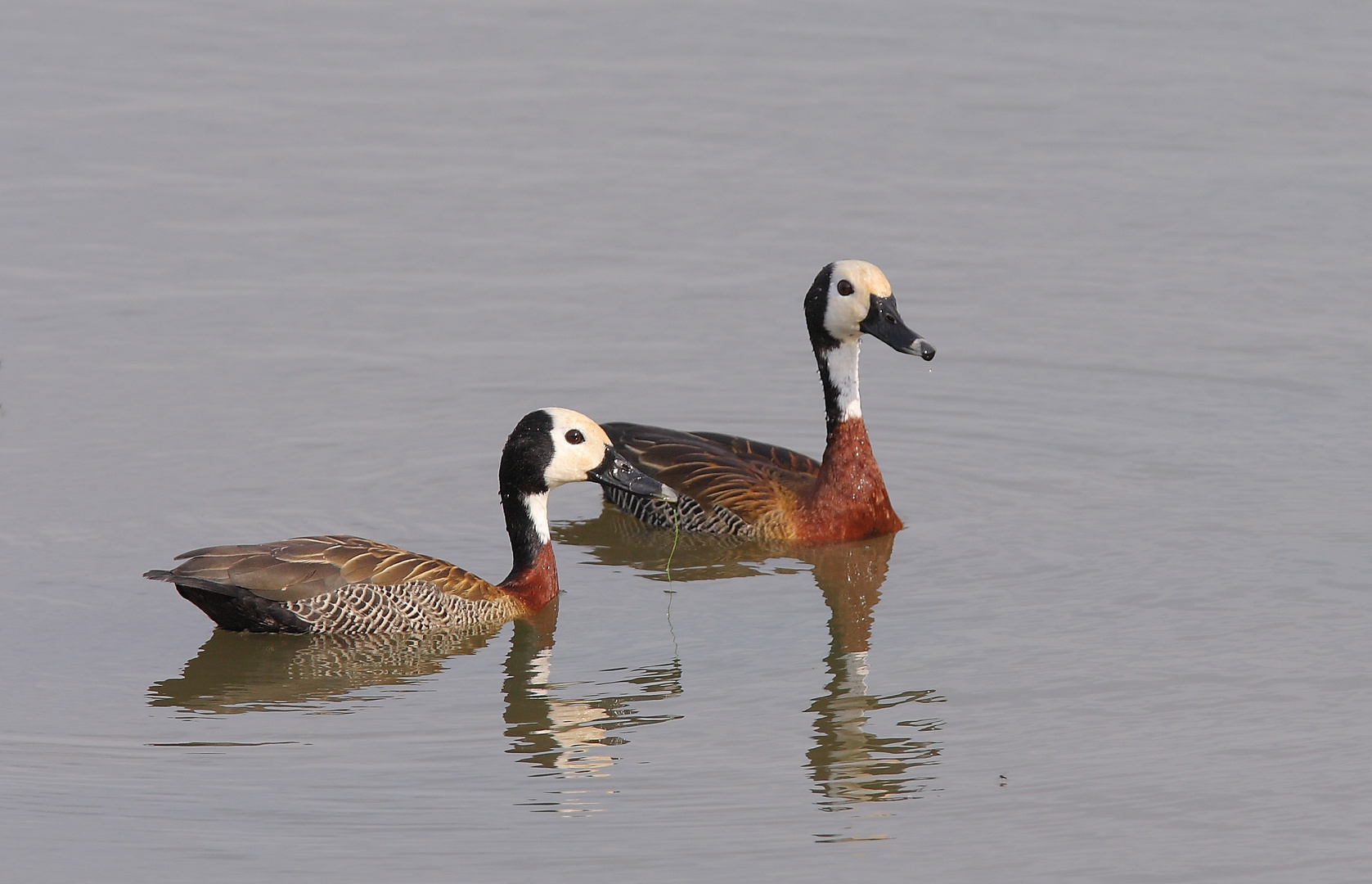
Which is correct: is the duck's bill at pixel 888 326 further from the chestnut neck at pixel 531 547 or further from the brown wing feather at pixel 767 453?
the chestnut neck at pixel 531 547

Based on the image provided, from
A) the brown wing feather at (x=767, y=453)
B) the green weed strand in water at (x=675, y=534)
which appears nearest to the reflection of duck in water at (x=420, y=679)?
the green weed strand in water at (x=675, y=534)

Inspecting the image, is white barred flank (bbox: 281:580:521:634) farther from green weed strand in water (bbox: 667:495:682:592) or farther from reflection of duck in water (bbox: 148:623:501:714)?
green weed strand in water (bbox: 667:495:682:592)

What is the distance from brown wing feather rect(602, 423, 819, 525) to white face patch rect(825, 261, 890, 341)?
3.18 feet

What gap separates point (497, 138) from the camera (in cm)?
1888

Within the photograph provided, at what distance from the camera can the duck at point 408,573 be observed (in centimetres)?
1088

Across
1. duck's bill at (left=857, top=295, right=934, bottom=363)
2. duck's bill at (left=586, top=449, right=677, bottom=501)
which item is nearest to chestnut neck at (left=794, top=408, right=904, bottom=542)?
duck's bill at (left=857, top=295, right=934, bottom=363)

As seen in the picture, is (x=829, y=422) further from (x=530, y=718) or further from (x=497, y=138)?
(x=497, y=138)

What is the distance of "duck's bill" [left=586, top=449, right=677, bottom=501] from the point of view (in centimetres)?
1202

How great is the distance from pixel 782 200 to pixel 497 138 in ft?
9.54

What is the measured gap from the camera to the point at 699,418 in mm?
14828

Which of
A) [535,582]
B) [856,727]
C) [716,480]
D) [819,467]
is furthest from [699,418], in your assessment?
[856,727]

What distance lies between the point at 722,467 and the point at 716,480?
0.14 m

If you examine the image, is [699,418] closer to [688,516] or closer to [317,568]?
[688,516]

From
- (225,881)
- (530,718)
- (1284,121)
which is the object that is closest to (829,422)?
(530,718)
